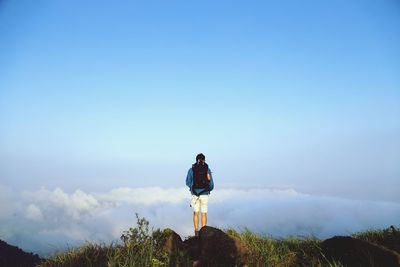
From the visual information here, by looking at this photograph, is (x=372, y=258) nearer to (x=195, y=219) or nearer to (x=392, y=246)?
(x=392, y=246)

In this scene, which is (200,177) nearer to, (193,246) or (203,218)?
(203,218)

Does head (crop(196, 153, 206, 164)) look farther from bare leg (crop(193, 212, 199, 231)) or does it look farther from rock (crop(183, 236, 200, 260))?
rock (crop(183, 236, 200, 260))

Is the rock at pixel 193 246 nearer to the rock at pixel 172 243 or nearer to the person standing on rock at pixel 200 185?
the rock at pixel 172 243

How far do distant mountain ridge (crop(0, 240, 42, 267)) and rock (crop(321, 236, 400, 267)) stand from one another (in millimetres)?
52081

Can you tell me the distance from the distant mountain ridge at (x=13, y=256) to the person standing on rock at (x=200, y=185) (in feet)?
157

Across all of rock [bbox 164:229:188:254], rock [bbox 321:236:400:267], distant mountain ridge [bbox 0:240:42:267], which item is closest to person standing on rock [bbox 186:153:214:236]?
rock [bbox 164:229:188:254]

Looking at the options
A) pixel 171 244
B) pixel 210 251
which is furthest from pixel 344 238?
pixel 171 244

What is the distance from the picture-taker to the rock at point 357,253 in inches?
325

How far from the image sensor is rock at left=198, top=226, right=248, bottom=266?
9.09m

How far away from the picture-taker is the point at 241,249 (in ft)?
30.6

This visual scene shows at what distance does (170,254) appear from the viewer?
970 centimetres

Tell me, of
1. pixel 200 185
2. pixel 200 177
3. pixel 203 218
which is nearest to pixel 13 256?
pixel 203 218

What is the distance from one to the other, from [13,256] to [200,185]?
5710 cm

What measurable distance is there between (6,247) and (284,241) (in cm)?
6446
